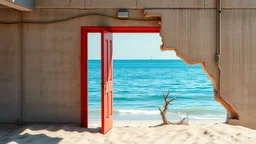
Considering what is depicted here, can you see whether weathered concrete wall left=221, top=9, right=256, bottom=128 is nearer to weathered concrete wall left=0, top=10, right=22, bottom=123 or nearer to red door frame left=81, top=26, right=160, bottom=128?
red door frame left=81, top=26, right=160, bottom=128

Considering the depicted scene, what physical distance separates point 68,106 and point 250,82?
345 cm

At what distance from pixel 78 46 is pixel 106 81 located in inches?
34.1

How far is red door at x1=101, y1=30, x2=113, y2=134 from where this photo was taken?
21.9 ft

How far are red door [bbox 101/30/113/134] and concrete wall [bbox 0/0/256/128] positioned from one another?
1.53 ft

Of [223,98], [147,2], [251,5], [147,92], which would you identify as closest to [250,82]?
[223,98]

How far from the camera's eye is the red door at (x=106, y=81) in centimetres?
667

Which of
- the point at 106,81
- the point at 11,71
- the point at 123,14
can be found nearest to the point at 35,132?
the point at 11,71

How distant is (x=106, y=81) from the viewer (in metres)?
6.98

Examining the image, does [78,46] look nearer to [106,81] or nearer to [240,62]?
[106,81]

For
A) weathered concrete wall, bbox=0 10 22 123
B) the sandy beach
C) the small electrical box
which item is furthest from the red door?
weathered concrete wall, bbox=0 10 22 123

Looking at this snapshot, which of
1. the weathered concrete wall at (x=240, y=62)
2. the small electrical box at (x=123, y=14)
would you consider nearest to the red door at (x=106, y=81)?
the small electrical box at (x=123, y=14)

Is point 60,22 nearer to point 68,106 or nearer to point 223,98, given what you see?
point 68,106

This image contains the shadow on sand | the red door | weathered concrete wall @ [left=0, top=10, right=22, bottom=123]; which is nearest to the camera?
the shadow on sand

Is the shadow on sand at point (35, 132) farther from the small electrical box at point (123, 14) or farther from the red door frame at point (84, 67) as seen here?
the small electrical box at point (123, 14)
